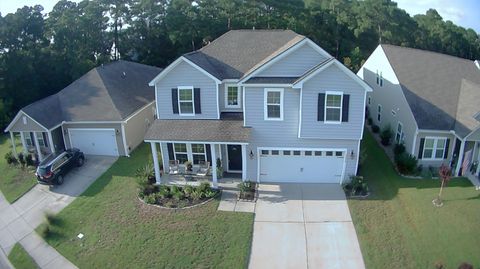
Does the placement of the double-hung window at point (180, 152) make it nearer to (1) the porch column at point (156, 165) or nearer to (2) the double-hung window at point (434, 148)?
(1) the porch column at point (156, 165)

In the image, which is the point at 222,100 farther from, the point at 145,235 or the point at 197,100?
the point at 145,235

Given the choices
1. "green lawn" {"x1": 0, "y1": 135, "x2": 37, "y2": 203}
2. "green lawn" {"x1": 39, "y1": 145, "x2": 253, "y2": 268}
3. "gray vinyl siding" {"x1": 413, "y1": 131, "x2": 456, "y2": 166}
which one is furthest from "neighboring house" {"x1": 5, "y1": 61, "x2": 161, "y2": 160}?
"gray vinyl siding" {"x1": 413, "y1": 131, "x2": 456, "y2": 166}

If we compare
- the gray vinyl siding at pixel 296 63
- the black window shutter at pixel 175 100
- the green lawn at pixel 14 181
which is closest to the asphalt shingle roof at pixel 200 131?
the black window shutter at pixel 175 100

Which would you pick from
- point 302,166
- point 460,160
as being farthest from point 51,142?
point 460,160

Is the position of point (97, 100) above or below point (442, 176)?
above

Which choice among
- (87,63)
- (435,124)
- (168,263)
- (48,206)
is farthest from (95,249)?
(87,63)

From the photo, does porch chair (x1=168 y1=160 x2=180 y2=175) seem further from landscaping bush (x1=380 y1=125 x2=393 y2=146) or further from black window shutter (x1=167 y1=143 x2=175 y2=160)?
landscaping bush (x1=380 y1=125 x2=393 y2=146)
